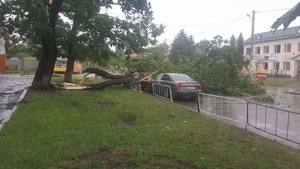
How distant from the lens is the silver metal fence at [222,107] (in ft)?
41.3

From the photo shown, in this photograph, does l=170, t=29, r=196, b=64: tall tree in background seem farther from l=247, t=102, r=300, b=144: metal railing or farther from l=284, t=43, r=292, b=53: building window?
l=247, t=102, r=300, b=144: metal railing

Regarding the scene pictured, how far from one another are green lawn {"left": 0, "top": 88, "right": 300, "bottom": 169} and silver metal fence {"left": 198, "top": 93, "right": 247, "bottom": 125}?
1.58m

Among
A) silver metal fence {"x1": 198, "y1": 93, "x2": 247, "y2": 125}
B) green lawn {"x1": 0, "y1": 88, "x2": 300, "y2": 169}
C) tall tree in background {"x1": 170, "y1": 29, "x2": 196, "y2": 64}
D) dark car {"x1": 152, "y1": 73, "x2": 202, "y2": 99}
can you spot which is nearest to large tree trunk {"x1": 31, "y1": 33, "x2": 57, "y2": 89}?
dark car {"x1": 152, "y1": 73, "x2": 202, "y2": 99}

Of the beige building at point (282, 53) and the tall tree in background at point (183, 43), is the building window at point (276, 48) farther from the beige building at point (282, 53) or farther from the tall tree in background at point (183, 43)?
the tall tree in background at point (183, 43)

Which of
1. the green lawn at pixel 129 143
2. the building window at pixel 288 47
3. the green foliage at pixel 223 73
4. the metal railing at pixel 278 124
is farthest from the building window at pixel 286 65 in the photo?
the green lawn at pixel 129 143

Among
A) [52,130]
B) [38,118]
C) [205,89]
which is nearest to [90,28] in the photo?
[205,89]

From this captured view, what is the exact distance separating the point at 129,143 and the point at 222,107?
6.29 meters

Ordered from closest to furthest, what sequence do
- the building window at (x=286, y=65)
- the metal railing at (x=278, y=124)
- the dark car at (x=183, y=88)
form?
1. the metal railing at (x=278, y=124)
2. the dark car at (x=183, y=88)
3. the building window at (x=286, y=65)

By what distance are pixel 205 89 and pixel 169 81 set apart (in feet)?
12.5

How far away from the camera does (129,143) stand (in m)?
7.62

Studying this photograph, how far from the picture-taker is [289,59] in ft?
172

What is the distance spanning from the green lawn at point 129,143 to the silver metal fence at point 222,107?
1581 millimetres

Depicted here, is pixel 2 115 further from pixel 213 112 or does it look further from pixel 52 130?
pixel 213 112

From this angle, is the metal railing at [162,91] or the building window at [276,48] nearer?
the metal railing at [162,91]
